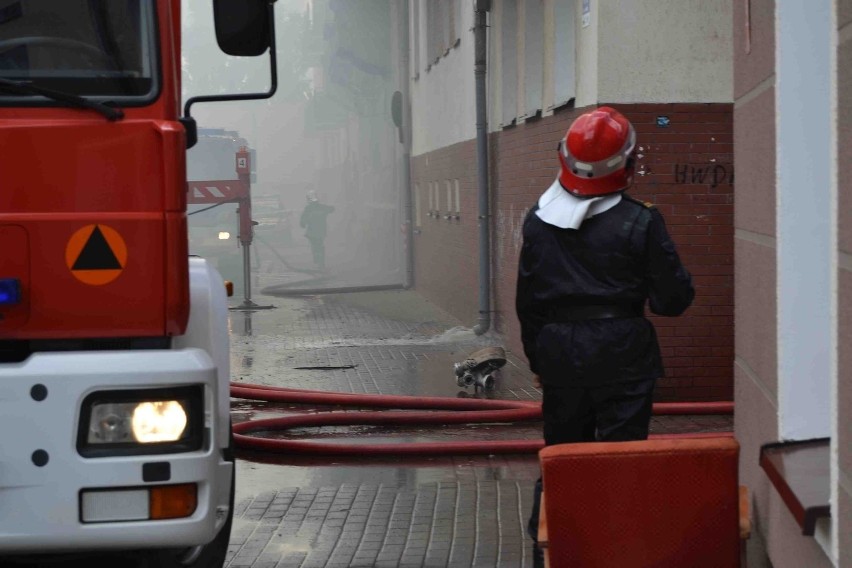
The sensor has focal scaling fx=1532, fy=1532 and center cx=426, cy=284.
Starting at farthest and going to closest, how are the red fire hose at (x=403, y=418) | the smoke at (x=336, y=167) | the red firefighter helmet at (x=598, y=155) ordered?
the smoke at (x=336, y=167) < the red fire hose at (x=403, y=418) < the red firefighter helmet at (x=598, y=155)

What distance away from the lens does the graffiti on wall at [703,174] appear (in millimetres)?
11039

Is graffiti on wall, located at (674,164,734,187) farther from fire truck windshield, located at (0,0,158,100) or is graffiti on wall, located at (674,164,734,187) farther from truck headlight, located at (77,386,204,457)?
truck headlight, located at (77,386,204,457)

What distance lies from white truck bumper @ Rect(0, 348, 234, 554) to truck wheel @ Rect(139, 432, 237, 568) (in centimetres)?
65

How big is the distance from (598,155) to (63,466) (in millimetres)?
2153

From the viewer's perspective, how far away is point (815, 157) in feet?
16.6

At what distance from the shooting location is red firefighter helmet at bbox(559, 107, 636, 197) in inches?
209

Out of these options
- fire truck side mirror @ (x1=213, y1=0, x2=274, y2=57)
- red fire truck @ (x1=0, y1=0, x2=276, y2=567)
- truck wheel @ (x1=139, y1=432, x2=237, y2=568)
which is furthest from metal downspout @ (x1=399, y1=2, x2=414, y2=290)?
red fire truck @ (x1=0, y1=0, x2=276, y2=567)

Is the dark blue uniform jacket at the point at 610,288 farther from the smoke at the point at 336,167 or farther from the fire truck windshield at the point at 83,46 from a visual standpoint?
the smoke at the point at 336,167

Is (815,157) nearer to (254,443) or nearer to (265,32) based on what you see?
(265,32)

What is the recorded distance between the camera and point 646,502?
4.69 metres

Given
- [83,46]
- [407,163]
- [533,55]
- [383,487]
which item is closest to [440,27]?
[407,163]

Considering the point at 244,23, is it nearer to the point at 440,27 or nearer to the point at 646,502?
the point at 646,502

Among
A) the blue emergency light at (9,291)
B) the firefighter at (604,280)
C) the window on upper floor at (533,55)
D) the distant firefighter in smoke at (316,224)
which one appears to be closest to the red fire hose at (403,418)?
the window on upper floor at (533,55)

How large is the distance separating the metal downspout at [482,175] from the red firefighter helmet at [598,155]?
11.8m
